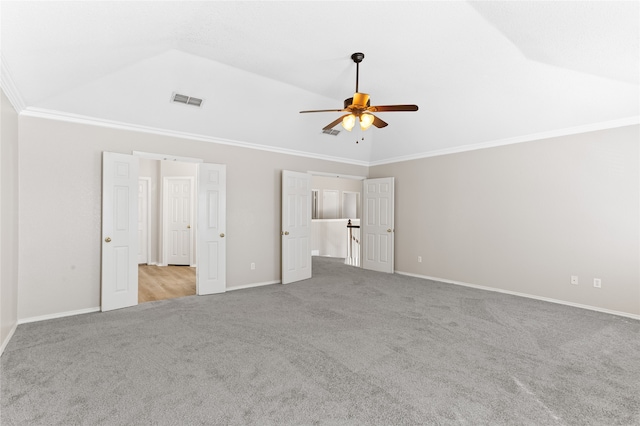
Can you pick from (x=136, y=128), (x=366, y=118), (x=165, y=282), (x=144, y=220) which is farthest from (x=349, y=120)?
(x=144, y=220)

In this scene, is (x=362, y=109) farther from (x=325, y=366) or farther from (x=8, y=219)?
(x=8, y=219)

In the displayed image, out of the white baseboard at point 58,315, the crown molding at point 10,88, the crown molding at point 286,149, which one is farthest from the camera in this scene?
the crown molding at point 286,149

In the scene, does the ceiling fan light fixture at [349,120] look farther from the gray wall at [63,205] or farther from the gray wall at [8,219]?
the gray wall at [8,219]

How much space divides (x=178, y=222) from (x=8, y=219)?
4.32m

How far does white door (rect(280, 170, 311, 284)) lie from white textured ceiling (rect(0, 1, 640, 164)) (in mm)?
796

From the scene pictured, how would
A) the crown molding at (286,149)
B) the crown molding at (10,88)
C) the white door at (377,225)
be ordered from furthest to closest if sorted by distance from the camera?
the white door at (377,225) < the crown molding at (286,149) < the crown molding at (10,88)

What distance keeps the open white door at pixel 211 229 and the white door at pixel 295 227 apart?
109 centimetres

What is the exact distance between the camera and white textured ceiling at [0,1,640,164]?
8.54 ft

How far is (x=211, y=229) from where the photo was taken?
201 inches

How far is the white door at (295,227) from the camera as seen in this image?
19.2ft

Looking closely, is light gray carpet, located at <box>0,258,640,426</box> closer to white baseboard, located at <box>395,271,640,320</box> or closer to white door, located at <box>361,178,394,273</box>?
white baseboard, located at <box>395,271,640,320</box>

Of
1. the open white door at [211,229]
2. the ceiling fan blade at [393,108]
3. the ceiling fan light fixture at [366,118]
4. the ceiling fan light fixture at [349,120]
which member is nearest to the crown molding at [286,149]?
the open white door at [211,229]

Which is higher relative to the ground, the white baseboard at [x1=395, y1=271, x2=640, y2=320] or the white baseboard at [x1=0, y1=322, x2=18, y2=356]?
the white baseboard at [x1=0, y1=322, x2=18, y2=356]

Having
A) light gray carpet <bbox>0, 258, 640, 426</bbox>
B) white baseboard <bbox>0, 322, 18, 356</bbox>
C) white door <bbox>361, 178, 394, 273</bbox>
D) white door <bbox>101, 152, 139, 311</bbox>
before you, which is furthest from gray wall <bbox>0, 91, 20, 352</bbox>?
white door <bbox>361, 178, 394, 273</bbox>
